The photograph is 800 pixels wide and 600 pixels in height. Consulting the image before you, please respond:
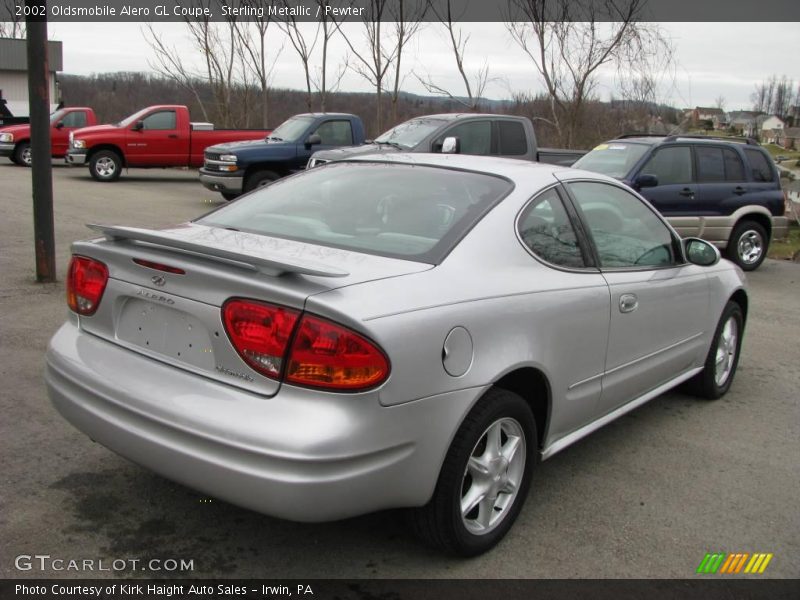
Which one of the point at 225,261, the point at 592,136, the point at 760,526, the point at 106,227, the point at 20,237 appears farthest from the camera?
the point at 592,136

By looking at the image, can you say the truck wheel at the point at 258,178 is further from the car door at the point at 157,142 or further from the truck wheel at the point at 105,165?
the truck wheel at the point at 105,165

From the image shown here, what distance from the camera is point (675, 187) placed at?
421 inches

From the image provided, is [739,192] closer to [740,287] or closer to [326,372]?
[740,287]

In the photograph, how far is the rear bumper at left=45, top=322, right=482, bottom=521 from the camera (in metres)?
2.44

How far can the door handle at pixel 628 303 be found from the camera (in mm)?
3773

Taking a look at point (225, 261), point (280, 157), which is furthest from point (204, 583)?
point (280, 157)

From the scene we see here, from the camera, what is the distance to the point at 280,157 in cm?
1462

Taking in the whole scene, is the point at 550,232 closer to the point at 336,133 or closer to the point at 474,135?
the point at 474,135

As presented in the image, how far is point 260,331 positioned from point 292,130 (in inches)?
524

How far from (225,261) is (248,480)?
0.77m

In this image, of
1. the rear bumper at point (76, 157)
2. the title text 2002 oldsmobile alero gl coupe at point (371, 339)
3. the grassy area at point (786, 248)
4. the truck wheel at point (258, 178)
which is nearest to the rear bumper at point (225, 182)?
the truck wheel at point (258, 178)

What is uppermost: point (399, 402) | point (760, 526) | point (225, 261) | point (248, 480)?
point (225, 261)

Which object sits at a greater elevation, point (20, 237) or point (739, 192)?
point (739, 192)

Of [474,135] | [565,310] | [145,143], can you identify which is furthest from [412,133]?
[565,310]
